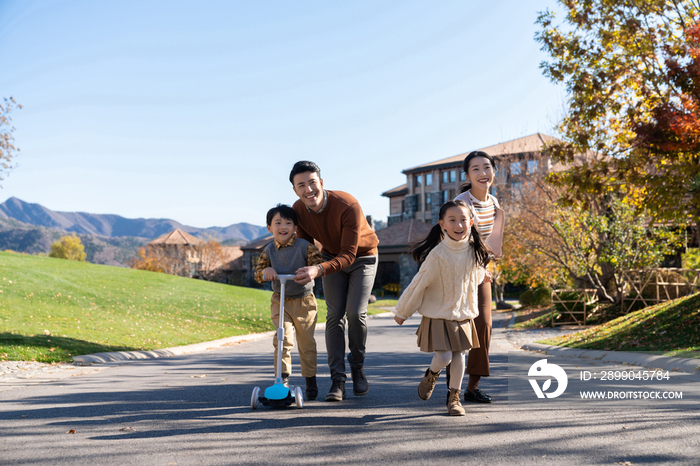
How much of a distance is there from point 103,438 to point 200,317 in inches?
597

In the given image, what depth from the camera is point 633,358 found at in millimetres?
7707

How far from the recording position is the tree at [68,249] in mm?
81312

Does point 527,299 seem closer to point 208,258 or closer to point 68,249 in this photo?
point 208,258

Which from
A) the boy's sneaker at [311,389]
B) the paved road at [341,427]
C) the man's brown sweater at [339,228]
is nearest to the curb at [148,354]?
the paved road at [341,427]

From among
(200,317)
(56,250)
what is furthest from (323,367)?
(56,250)

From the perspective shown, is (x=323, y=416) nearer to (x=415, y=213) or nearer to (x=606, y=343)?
(x=606, y=343)

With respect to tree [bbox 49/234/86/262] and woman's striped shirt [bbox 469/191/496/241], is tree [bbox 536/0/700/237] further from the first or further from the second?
tree [bbox 49/234/86/262]

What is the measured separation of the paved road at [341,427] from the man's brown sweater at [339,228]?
130 cm

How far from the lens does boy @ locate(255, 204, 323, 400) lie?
15.1 feet

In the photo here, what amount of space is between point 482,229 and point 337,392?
187 cm

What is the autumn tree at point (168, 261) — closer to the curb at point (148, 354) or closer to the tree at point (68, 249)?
the tree at point (68, 249)

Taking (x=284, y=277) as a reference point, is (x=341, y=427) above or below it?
below

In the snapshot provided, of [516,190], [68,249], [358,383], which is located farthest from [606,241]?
[68,249]

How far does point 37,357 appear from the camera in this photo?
8273mm
